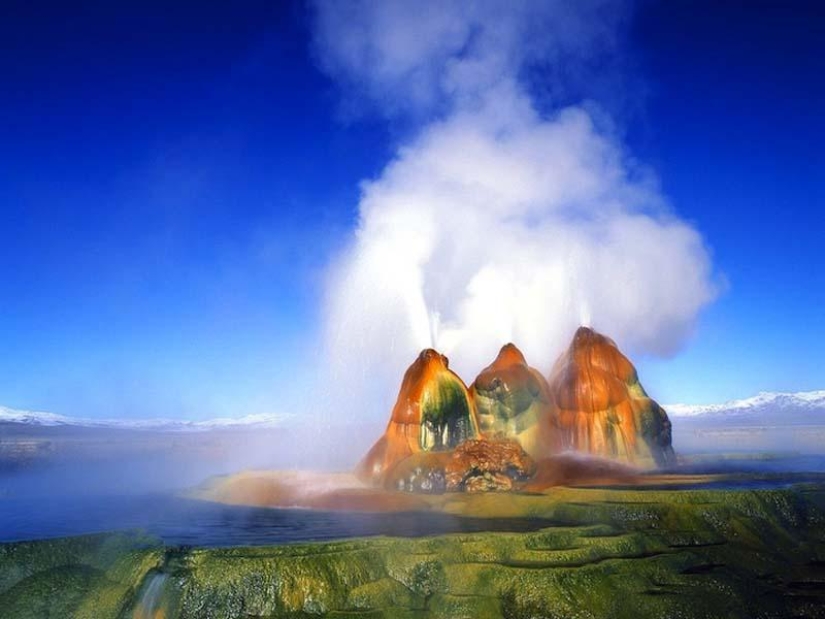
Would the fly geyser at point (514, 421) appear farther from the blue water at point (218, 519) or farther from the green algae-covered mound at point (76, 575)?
the green algae-covered mound at point (76, 575)

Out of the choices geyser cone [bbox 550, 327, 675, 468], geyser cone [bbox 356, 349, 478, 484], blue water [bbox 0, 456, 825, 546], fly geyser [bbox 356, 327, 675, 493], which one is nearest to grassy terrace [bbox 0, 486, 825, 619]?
blue water [bbox 0, 456, 825, 546]

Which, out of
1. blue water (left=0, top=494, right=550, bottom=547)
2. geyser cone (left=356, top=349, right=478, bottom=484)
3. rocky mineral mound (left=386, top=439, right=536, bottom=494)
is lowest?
blue water (left=0, top=494, right=550, bottom=547)

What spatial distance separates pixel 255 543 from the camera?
21406 mm

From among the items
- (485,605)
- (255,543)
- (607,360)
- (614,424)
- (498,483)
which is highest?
(607,360)

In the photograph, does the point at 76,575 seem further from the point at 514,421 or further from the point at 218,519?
the point at 514,421

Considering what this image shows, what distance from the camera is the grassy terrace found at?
58.3 feet

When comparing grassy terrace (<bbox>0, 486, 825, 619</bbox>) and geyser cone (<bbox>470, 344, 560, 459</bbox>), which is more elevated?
geyser cone (<bbox>470, 344, 560, 459</bbox>)

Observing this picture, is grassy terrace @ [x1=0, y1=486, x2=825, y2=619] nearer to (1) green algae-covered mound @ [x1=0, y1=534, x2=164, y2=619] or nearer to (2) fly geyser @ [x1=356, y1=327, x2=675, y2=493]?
(1) green algae-covered mound @ [x1=0, y1=534, x2=164, y2=619]

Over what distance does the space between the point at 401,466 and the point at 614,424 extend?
47.3 feet

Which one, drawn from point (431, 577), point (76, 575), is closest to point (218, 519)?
point (76, 575)

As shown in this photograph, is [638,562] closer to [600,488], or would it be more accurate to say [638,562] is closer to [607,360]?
[600,488]

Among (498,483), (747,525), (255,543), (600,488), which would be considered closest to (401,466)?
(498,483)

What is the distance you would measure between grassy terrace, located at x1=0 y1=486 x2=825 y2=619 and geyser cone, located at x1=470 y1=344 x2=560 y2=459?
16.8 m

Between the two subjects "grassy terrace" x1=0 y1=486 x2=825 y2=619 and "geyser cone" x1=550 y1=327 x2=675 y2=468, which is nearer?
"grassy terrace" x1=0 y1=486 x2=825 y2=619
